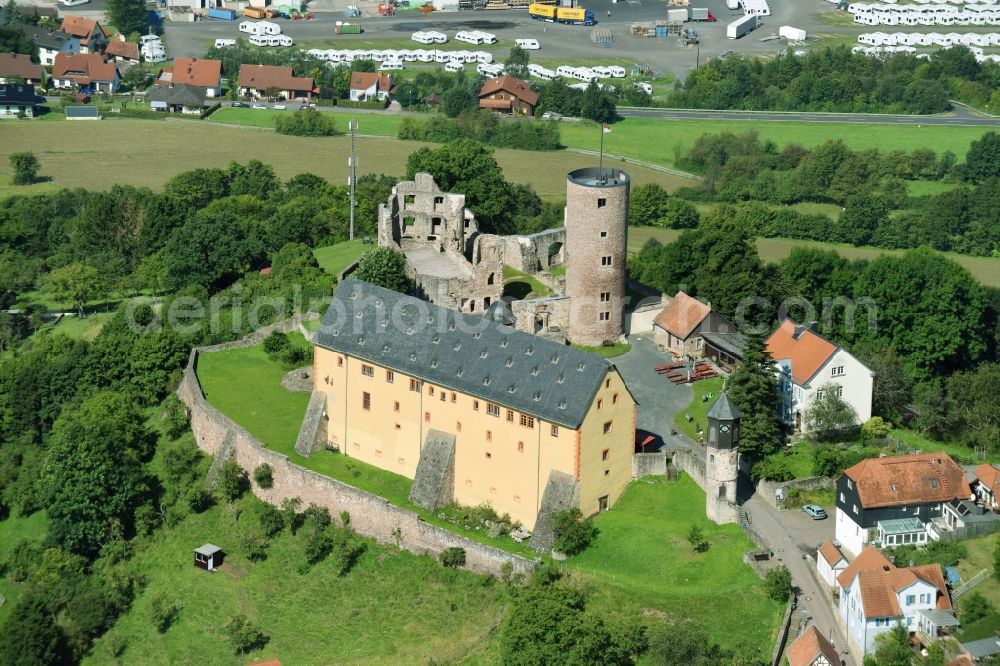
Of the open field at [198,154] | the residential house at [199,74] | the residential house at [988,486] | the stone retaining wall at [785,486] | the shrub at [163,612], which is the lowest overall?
the shrub at [163,612]

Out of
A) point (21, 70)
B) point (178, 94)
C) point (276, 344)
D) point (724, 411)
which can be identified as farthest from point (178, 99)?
point (724, 411)

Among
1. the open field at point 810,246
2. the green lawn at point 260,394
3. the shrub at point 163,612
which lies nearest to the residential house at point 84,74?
the open field at point 810,246

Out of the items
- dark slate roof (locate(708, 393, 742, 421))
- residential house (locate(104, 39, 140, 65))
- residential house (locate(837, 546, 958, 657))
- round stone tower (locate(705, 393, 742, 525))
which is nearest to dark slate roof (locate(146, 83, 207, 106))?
residential house (locate(104, 39, 140, 65))

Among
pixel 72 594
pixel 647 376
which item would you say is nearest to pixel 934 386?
pixel 647 376

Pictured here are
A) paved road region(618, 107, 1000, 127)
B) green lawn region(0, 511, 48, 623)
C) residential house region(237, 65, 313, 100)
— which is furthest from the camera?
residential house region(237, 65, 313, 100)

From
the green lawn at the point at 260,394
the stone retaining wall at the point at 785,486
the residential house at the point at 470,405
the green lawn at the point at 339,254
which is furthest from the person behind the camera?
the green lawn at the point at 339,254

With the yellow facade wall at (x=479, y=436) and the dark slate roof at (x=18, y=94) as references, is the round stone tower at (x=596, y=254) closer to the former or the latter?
the yellow facade wall at (x=479, y=436)

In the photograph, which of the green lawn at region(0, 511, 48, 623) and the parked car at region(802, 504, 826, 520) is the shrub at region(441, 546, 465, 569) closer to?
the parked car at region(802, 504, 826, 520)
